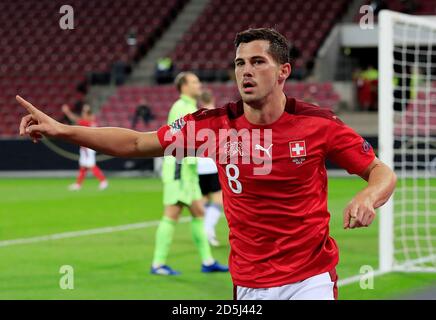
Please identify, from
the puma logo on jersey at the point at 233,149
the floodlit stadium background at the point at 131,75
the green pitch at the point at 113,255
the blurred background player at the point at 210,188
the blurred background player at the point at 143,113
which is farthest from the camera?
the blurred background player at the point at 143,113

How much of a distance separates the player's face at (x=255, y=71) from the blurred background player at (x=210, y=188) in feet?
22.3

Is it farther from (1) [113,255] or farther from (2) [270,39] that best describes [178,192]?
(2) [270,39]

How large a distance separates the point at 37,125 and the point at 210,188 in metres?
7.69

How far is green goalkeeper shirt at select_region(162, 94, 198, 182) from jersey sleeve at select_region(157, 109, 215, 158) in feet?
17.2

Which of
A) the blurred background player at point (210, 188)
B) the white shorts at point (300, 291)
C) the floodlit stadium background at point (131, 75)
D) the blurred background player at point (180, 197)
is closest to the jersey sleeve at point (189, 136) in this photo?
the white shorts at point (300, 291)

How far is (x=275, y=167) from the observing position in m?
4.80

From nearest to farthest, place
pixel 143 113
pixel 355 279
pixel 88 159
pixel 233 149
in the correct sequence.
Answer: pixel 233 149 < pixel 355 279 < pixel 88 159 < pixel 143 113

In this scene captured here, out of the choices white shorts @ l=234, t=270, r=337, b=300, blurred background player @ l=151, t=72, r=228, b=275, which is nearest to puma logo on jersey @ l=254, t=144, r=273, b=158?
white shorts @ l=234, t=270, r=337, b=300

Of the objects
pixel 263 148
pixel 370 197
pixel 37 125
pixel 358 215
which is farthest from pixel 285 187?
pixel 37 125

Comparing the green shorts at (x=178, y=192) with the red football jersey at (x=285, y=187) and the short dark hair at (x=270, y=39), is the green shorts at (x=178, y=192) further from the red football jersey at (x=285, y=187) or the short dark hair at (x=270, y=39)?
the short dark hair at (x=270, y=39)

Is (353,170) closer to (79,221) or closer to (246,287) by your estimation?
(246,287)

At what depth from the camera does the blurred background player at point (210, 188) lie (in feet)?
38.5

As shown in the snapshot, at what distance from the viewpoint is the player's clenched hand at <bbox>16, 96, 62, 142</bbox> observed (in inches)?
177
